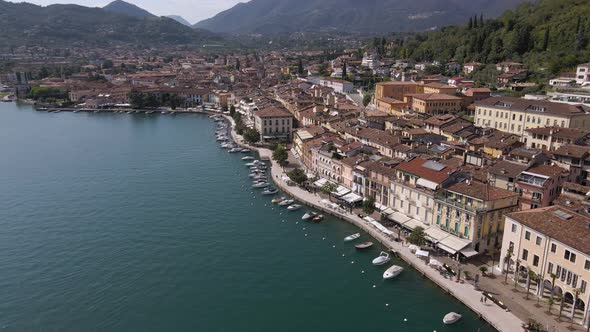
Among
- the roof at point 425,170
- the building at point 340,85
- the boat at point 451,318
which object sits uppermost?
the building at point 340,85

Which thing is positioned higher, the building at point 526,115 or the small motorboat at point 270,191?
the building at point 526,115

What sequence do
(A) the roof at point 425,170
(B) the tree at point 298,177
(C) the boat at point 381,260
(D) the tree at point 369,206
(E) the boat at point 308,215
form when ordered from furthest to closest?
(B) the tree at point 298,177, (E) the boat at point 308,215, (D) the tree at point 369,206, (A) the roof at point 425,170, (C) the boat at point 381,260

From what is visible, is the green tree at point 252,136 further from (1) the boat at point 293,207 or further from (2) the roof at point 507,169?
(2) the roof at point 507,169

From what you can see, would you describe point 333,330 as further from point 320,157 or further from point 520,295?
point 320,157

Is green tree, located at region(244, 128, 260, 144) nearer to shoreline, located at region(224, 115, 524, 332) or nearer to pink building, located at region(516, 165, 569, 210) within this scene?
shoreline, located at region(224, 115, 524, 332)

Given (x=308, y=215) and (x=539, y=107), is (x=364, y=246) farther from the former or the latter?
(x=539, y=107)

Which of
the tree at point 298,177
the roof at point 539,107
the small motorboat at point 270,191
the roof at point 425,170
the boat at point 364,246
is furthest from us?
the roof at point 539,107

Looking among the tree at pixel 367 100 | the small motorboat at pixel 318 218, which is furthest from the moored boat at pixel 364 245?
the tree at pixel 367 100
